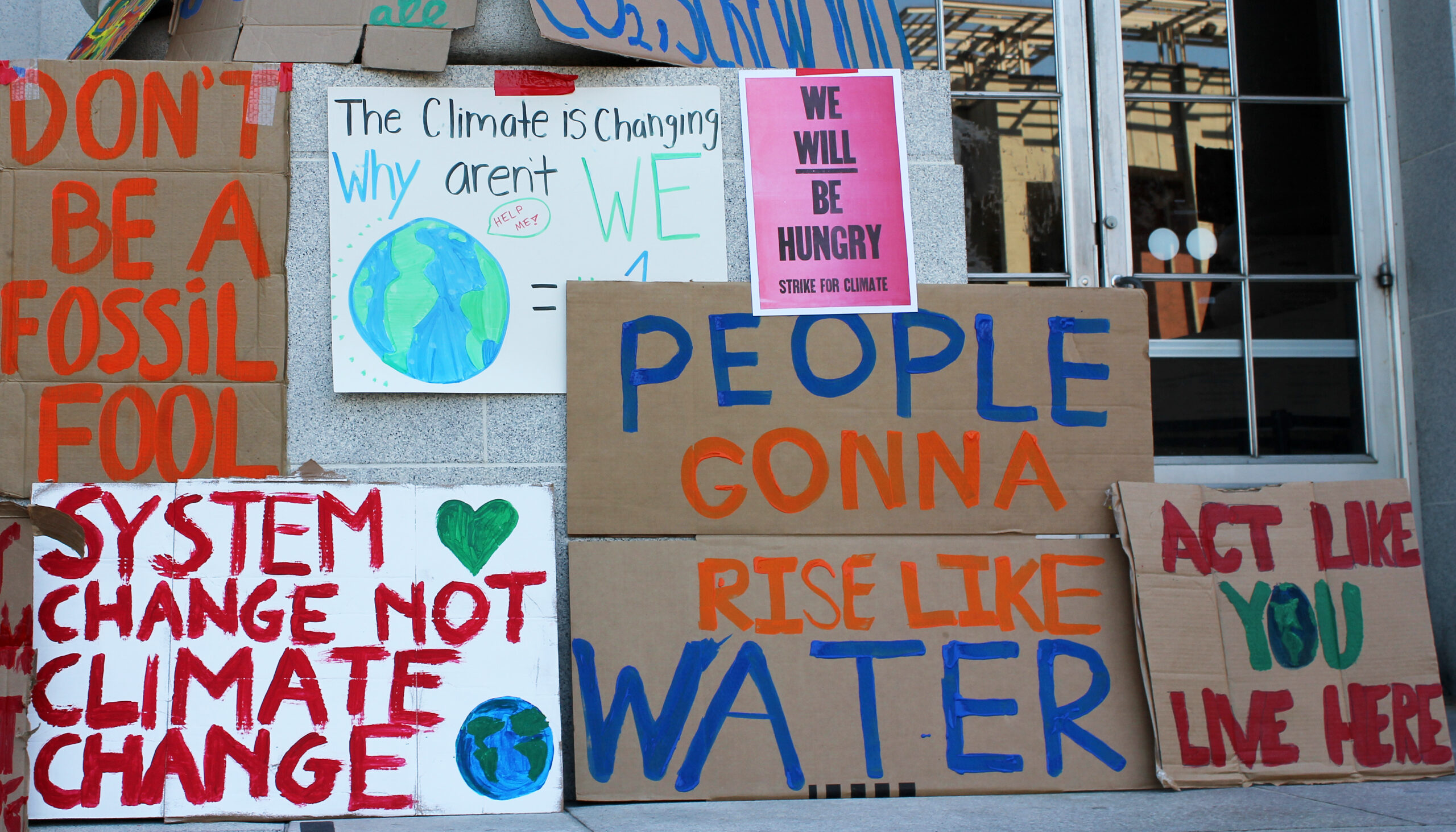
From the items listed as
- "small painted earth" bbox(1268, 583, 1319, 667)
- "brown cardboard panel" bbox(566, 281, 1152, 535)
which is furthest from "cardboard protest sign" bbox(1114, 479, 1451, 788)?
"brown cardboard panel" bbox(566, 281, 1152, 535)

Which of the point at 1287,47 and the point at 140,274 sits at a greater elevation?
the point at 1287,47

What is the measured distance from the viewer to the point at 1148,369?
11.5 feet

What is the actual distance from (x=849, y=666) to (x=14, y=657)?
2.01 m

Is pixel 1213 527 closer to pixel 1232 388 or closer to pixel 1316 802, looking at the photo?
pixel 1316 802

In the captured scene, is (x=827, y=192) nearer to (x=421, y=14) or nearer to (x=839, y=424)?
(x=839, y=424)

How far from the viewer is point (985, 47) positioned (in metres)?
5.09

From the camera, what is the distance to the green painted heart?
10.2ft

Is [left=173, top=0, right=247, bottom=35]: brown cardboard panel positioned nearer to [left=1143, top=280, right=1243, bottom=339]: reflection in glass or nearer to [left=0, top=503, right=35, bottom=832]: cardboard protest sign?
[left=0, top=503, right=35, bottom=832]: cardboard protest sign

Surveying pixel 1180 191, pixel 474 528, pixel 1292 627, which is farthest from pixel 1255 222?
pixel 474 528

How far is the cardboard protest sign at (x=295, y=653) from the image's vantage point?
9.40ft

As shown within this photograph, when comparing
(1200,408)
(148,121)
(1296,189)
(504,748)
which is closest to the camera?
(504,748)

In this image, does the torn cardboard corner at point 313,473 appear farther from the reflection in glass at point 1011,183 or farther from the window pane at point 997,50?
the window pane at point 997,50

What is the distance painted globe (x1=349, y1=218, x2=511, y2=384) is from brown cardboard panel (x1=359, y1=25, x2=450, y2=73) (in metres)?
0.48

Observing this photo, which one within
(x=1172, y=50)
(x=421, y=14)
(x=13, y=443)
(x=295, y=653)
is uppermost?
(x=1172, y=50)
